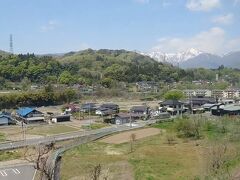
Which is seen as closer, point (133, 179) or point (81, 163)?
point (133, 179)

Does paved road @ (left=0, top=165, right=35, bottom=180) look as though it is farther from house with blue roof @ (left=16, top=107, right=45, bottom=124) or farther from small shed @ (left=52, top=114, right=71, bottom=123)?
small shed @ (left=52, top=114, right=71, bottom=123)

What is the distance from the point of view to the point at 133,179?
58.3 ft

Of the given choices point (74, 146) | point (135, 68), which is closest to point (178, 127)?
point (74, 146)

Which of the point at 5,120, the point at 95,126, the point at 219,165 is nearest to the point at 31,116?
the point at 5,120

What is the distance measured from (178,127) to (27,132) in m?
12.5

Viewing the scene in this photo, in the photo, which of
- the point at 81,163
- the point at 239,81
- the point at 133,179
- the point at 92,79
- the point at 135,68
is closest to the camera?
the point at 133,179

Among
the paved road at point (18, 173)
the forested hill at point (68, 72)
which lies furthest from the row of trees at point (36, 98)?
the paved road at point (18, 173)

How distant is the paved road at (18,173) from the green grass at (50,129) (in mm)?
11560

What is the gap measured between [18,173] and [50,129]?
14805 mm

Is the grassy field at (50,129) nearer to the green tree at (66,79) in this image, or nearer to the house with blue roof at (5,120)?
the house with blue roof at (5,120)

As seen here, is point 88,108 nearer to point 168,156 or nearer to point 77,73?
point 168,156

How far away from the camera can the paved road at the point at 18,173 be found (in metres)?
18.0

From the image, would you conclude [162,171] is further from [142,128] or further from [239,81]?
[239,81]

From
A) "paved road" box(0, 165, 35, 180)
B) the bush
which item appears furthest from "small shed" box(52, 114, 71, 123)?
"paved road" box(0, 165, 35, 180)
